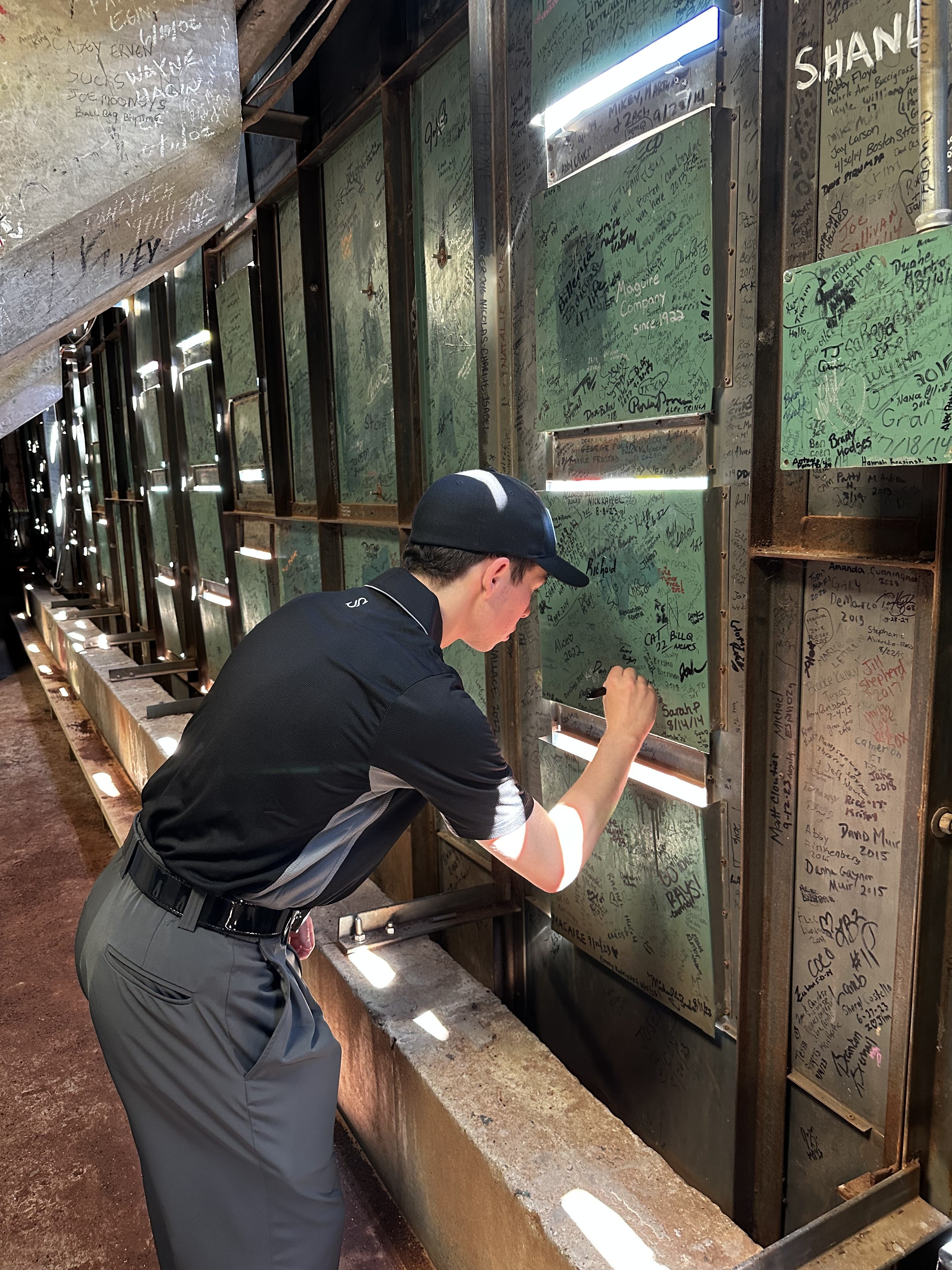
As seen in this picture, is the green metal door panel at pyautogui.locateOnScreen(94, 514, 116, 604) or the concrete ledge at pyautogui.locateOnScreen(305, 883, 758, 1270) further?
the green metal door panel at pyautogui.locateOnScreen(94, 514, 116, 604)

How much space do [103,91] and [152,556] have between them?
27.7 feet

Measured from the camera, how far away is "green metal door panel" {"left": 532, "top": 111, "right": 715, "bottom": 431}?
2336mm

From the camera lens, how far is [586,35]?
106 inches

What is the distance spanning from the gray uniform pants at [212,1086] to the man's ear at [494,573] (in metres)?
1.01

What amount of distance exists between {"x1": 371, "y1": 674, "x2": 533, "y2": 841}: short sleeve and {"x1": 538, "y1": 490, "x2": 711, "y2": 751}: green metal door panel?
79 centimetres

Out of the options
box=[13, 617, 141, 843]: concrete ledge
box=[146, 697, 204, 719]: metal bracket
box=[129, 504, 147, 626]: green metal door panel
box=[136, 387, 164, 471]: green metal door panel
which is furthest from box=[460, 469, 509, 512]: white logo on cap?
box=[129, 504, 147, 626]: green metal door panel

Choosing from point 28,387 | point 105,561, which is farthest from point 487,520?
point 105,561

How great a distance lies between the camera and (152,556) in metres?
10.5

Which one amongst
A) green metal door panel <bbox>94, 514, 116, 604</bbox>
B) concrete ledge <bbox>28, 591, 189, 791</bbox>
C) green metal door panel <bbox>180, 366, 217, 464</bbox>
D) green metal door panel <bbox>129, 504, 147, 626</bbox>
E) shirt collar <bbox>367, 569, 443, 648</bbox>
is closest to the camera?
shirt collar <bbox>367, 569, 443, 648</bbox>

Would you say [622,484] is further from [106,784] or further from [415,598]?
[106,784]

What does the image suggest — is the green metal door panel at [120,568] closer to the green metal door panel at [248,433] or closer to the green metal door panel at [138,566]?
the green metal door panel at [138,566]

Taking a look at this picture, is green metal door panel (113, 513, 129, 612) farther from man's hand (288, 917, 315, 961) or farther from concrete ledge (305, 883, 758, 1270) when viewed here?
man's hand (288, 917, 315, 961)

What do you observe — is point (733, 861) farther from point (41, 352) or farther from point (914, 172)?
point (41, 352)

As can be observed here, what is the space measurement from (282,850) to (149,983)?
1.46ft
